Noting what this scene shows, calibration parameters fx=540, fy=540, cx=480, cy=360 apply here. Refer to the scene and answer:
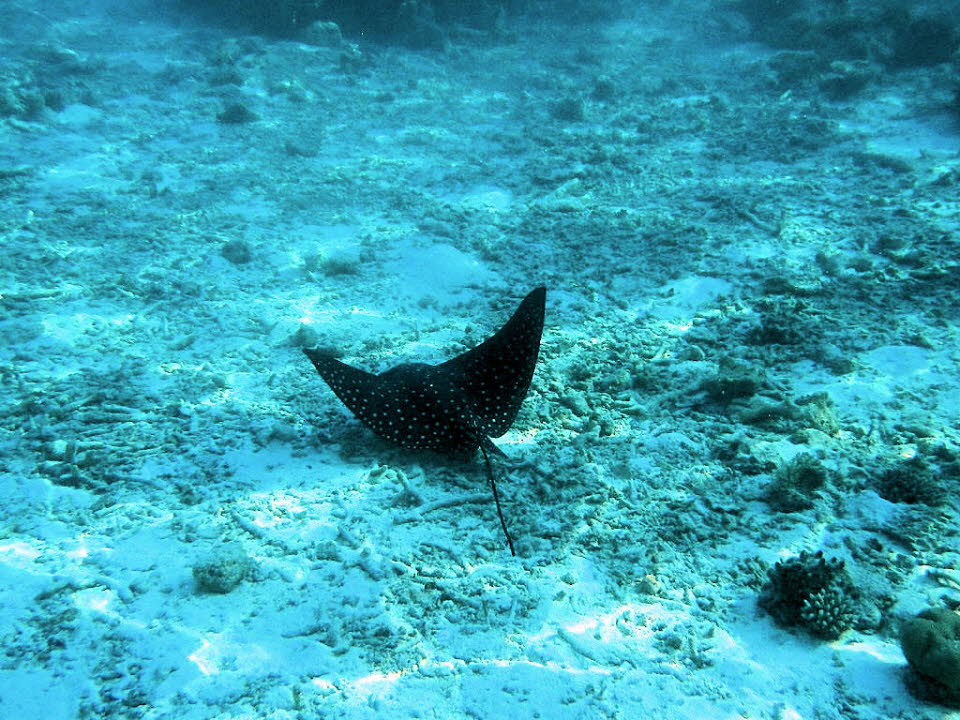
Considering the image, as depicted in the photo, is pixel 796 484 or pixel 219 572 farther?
pixel 796 484

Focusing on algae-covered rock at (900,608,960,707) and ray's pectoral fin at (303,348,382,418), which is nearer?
algae-covered rock at (900,608,960,707)

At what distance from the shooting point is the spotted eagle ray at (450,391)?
12.4 feet

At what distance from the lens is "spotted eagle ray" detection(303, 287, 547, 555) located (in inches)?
148

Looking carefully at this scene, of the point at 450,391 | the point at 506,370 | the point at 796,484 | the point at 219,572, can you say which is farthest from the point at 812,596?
the point at 219,572

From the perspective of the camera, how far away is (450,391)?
3.77 meters

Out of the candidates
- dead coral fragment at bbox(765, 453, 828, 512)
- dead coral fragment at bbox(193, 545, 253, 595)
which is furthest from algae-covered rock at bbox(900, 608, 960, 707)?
dead coral fragment at bbox(193, 545, 253, 595)

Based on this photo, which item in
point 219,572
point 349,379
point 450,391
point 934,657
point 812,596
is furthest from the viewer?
point 349,379

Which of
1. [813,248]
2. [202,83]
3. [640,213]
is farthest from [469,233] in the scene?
[202,83]

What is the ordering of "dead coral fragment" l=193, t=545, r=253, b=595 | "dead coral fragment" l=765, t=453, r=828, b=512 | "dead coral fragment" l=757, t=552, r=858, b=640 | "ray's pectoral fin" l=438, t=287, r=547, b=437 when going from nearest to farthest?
1. "dead coral fragment" l=757, t=552, r=858, b=640
2. "dead coral fragment" l=193, t=545, r=253, b=595
3. "dead coral fragment" l=765, t=453, r=828, b=512
4. "ray's pectoral fin" l=438, t=287, r=547, b=437

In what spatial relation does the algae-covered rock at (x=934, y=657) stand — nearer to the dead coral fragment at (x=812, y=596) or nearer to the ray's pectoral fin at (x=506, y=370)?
the dead coral fragment at (x=812, y=596)

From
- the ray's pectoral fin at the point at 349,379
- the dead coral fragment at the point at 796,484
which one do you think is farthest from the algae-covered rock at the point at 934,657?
the ray's pectoral fin at the point at 349,379

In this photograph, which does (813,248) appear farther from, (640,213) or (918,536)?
(918,536)

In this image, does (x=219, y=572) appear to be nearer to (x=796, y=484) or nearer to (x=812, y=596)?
(x=812, y=596)

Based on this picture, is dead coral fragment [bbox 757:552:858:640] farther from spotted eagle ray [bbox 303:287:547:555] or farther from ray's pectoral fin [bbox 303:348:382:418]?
ray's pectoral fin [bbox 303:348:382:418]
